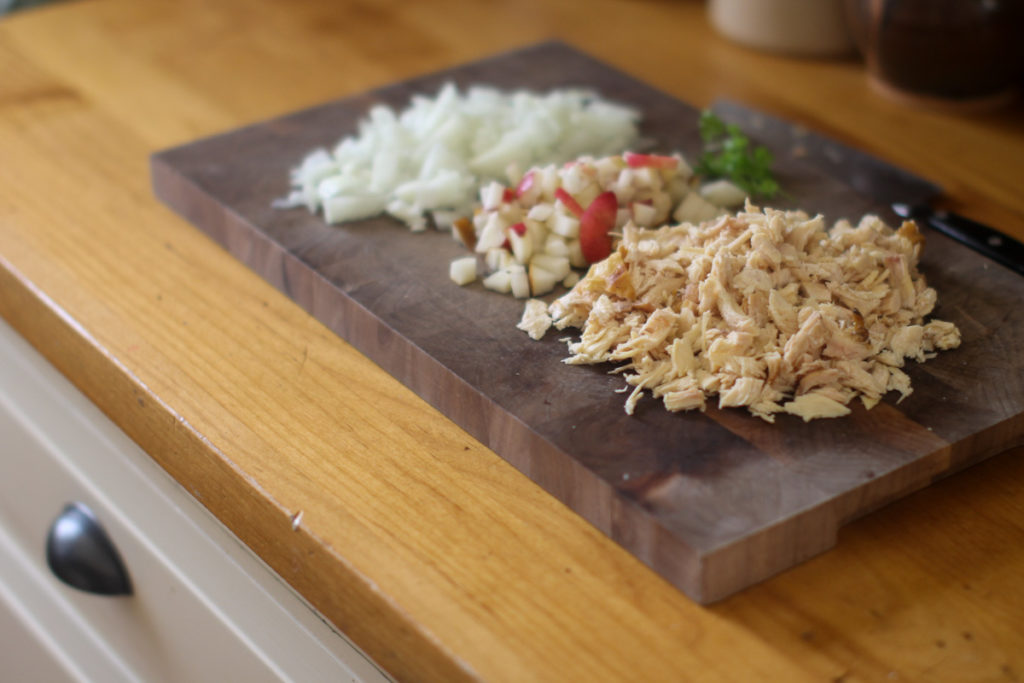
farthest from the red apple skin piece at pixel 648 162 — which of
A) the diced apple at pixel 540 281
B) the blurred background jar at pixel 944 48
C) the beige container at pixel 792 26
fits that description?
the beige container at pixel 792 26

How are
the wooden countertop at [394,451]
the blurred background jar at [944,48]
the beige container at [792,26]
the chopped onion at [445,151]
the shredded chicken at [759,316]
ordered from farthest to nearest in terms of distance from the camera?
the beige container at [792,26]
the blurred background jar at [944,48]
the chopped onion at [445,151]
the shredded chicken at [759,316]
the wooden countertop at [394,451]

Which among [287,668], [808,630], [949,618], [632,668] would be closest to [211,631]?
[287,668]

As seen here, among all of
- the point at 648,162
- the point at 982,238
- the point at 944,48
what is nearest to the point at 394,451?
the point at 648,162

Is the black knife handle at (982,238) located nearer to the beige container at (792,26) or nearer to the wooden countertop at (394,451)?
the wooden countertop at (394,451)

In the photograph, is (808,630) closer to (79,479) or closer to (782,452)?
(782,452)

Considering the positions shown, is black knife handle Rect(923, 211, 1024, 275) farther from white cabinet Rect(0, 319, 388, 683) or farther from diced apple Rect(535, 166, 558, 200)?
white cabinet Rect(0, 319, 388, 683)

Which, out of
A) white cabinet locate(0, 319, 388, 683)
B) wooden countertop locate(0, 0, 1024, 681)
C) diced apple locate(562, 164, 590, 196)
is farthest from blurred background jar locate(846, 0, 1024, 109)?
white cabinet locate(0, 319, 388, 683)
